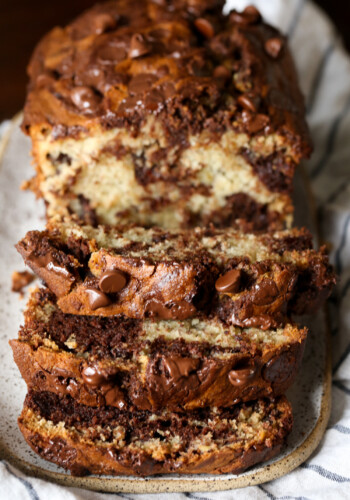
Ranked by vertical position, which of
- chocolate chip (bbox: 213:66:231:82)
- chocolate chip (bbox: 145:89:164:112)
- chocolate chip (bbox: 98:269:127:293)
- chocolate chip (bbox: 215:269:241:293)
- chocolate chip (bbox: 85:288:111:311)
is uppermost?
chocolate chip (bbox: 145:89:164:112)

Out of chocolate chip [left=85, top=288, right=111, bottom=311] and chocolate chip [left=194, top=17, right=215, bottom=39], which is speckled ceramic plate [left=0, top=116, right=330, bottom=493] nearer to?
chocolate chip [left=85, top=288, right=111, bottom=311]

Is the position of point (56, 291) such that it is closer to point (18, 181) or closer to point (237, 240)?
point (237, 240)

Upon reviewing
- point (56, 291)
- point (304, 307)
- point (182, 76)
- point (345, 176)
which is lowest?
point (345, 176)

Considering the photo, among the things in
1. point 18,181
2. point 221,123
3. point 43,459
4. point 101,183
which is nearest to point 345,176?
point 221,123

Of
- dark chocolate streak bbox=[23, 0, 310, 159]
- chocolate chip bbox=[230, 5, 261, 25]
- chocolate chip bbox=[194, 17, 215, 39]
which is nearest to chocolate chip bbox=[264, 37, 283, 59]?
dark chocolate streak bbox=[23, 0, 310, 159]

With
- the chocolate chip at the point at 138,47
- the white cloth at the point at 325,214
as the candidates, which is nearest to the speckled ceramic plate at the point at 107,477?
the white cloth at the point at 325,214

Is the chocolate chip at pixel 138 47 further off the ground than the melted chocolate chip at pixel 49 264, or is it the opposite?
the chocolate chip at pixel 138 47

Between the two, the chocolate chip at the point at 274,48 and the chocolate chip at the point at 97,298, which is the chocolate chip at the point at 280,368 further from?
the chocolate chip at the point at 274,48
